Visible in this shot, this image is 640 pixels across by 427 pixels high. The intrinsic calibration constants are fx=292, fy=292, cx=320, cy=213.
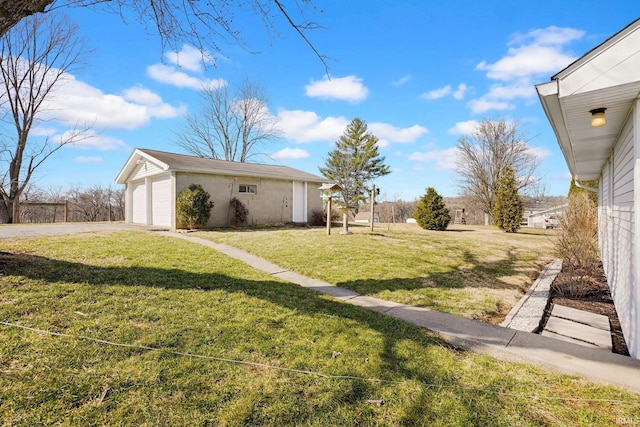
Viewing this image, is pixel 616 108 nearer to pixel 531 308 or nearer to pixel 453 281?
pixel 531 308

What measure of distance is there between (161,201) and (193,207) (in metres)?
3.18

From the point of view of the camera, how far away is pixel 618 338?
3.65 meters

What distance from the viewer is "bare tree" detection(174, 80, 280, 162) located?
27750 mm

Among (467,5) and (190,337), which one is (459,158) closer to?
(467,5)

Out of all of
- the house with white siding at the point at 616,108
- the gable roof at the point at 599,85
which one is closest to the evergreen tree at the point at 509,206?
the house with white siding at the point at 616,108

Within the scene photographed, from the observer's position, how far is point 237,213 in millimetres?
14164

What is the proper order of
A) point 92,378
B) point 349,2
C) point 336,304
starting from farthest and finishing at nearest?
point 349,2 → point 336,304 → point 92,378

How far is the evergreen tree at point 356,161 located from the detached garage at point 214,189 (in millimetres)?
15041

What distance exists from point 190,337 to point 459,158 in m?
27.7

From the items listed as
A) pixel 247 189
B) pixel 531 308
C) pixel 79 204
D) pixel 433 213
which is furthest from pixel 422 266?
pixel 79 204

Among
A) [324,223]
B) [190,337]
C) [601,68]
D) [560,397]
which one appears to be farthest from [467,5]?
[324,223]

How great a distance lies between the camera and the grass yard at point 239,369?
A: 6.52 feet

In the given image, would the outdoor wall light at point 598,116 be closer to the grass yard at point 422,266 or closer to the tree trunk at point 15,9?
the grass yard at point 422,266

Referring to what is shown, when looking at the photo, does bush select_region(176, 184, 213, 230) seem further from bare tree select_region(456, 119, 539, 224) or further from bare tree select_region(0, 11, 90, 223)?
bare tree select_region(456, 119, 539, 224)
